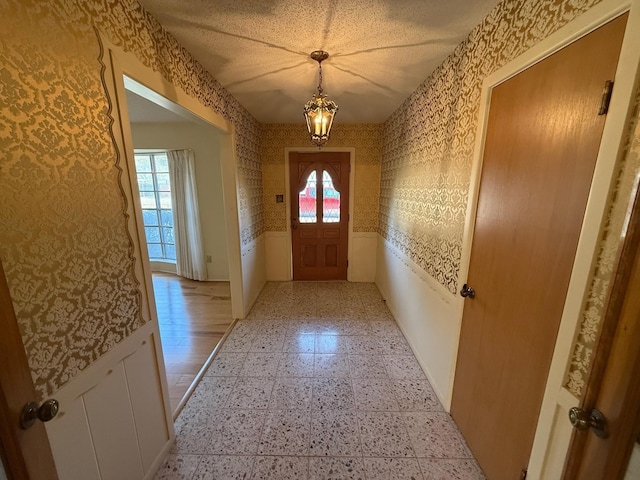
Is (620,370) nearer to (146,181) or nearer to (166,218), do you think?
(166,218)

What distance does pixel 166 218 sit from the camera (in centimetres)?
436

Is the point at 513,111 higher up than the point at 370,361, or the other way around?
the point at 513,111

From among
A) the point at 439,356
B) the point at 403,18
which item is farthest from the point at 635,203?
the point at 439,356

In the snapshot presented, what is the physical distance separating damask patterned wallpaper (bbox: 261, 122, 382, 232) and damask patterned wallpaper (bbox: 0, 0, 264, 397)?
2522 mm

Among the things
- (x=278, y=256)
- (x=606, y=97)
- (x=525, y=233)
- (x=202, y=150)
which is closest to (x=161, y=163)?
(x=202, y=150)

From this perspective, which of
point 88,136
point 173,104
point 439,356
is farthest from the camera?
point 439,356

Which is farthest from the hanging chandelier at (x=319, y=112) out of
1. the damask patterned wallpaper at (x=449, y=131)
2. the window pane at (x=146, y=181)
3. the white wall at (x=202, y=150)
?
the window pane at (x=146, y=181)

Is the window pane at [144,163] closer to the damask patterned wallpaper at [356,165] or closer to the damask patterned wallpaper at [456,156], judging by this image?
the damask patterned wallpaper at [356,165]

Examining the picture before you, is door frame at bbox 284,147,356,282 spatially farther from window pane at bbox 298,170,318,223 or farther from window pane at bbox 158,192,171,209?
window pane at bbox 158,192,171,209

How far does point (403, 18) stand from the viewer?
134 cm

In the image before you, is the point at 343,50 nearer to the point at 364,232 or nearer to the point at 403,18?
the point at 403,18

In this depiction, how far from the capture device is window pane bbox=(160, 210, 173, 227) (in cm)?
433

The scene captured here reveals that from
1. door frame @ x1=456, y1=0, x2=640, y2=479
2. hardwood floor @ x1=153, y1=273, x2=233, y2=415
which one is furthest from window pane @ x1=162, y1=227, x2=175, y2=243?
door frame @ x1=456, y1=0, x2=640, y2=479

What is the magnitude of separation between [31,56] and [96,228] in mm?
558
